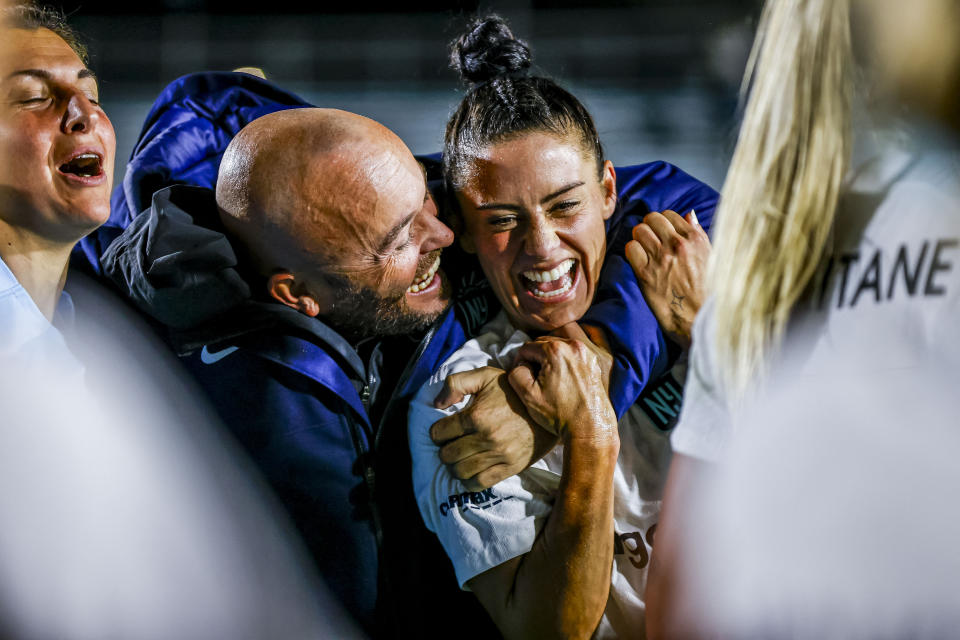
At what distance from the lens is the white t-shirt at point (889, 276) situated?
758mm

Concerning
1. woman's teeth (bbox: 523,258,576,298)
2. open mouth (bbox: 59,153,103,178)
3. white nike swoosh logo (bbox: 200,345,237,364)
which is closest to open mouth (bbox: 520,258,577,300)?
woman's teeth (bbox: 523,258,576,298)

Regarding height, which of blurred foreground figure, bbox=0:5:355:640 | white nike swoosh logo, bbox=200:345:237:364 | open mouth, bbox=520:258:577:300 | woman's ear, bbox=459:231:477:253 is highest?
woman's ear, bbox=459:231:477:253

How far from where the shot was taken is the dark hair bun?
3.55 ft

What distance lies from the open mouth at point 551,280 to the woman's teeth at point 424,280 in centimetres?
Result: 12

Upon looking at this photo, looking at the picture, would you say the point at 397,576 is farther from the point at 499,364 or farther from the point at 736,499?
the point at 736,499

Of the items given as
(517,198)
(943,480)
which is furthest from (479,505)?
(943,480)

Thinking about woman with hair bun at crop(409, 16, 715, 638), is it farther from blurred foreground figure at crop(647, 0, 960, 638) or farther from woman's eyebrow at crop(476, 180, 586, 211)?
blurred foreground figure at crop(647, 0, 960, 638)

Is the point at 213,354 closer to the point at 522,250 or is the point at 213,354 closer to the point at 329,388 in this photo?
the point at 329,388

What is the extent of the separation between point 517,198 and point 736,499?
0.43 m

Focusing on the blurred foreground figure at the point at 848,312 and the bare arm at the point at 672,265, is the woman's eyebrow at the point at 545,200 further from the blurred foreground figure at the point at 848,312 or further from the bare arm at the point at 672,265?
the blurred foreground figure at the point at 848,312

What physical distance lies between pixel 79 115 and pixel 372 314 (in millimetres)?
469

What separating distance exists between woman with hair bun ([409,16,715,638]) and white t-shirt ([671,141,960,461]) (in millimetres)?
→ 230

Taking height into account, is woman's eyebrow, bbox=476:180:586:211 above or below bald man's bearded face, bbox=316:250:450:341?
above

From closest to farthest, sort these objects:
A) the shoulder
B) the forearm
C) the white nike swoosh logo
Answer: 1. the shoulder
2. the forearm
3. the white nike swoosh logo
